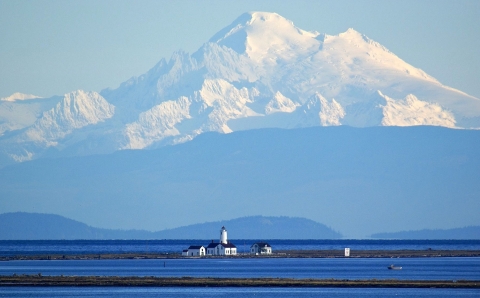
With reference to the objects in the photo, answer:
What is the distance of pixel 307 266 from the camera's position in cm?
12388

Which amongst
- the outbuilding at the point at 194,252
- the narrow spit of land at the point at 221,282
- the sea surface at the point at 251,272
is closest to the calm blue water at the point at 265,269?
the sea surface at the point at 251,272

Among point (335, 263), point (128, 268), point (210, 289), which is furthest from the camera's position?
point (335, 263)

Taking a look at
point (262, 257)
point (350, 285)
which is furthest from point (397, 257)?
point (350, 285)

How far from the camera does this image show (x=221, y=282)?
90500 millimetres

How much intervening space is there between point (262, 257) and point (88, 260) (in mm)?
25397

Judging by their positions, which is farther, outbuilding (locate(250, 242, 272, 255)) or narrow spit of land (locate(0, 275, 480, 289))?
outbuilding (locate(250, 242, 272, 255))

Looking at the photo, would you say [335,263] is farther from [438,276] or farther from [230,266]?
[438,276]

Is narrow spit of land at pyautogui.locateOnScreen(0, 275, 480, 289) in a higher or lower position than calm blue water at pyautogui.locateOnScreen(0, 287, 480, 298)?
higher

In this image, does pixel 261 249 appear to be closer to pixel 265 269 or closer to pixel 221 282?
pixel 265 269

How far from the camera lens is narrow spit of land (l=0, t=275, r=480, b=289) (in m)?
88.1

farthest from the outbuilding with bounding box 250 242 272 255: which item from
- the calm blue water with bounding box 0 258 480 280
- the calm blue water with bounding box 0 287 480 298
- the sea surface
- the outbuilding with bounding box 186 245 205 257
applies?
the calm blue water with bounding box 0 287 480 298

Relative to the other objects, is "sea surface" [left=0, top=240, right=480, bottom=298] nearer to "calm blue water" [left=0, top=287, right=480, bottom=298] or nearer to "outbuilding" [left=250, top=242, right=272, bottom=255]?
"calm blue water" [left=0, top=287, right=480, bottom=298]

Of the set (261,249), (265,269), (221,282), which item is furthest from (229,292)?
(261,249)

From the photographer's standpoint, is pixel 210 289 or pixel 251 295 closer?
pixel 251 295
